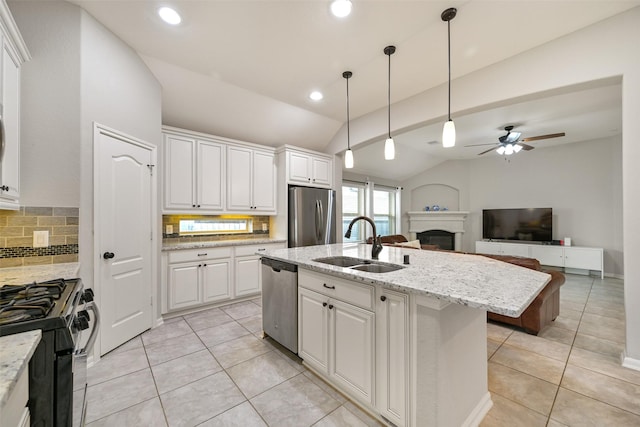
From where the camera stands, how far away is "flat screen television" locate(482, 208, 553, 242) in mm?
5996

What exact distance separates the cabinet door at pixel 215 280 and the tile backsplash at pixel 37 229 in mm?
1492

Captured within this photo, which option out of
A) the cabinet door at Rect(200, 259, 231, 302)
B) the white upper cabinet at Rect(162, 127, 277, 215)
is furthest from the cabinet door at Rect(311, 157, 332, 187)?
the cabinet door at Rect(200, 259, 231, 302)

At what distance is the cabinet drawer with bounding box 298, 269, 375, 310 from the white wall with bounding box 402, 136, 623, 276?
22.3 feet

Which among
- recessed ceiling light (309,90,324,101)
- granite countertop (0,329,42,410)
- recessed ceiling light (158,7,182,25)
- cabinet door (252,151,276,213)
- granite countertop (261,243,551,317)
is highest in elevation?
recessed ceiling light (158,7,182,25)

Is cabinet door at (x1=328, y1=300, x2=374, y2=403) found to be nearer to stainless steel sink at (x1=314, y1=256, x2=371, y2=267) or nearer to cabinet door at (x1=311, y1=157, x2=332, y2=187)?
stainless steel sink at (x1=314, y1=256, x2=371, y2=267)

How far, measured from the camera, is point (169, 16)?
2.19 metres

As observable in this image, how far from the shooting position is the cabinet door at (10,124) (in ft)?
5.20

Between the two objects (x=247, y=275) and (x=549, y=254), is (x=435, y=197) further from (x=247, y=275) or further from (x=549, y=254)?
(x=247, y=275)

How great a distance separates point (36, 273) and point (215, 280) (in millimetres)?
1943

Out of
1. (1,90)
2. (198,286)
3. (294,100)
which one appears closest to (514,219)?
(294,100)

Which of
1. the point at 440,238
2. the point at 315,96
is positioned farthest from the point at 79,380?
the point at 440,238

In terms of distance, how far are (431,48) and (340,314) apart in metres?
2.67

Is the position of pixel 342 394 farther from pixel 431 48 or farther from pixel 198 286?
pixel 431 48

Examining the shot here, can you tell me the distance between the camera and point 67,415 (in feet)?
3.22
